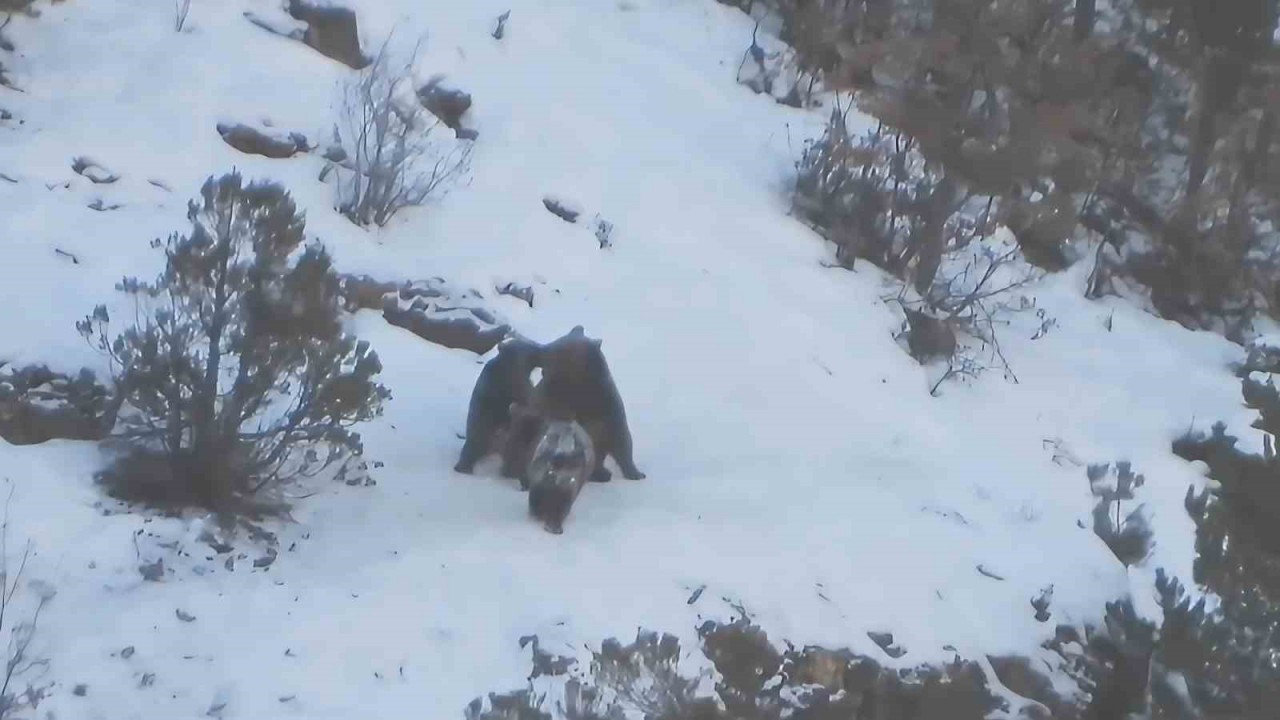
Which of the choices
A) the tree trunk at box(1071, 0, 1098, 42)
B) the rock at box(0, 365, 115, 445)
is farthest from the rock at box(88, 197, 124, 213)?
the tree trunk at box(1071, 0, 1098, 42)

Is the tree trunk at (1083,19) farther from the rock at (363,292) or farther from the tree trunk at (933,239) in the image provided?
the rock at (363,292)

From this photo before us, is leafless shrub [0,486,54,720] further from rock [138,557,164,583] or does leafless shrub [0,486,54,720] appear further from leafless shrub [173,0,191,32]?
leafless shrub [173,0,191,32]

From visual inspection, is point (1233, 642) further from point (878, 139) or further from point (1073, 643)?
point (878, 139)

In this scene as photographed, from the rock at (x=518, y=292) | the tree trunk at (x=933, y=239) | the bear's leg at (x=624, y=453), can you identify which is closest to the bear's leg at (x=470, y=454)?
the bear's leg at (x=624, y=453)

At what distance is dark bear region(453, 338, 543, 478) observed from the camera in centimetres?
800

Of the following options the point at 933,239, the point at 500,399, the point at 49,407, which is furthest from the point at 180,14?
the point at 933,239

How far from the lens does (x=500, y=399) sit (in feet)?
26.4

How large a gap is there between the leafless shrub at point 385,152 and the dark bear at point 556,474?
3.71 m

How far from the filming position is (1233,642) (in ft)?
21.6

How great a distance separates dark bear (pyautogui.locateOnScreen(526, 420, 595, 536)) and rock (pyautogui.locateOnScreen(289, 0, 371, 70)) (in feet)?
20.0

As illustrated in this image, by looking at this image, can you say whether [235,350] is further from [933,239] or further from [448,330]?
[933,239]

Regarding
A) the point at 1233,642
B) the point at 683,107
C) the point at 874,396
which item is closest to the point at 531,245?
the point at 874,396

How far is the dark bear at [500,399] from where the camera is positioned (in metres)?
8.00

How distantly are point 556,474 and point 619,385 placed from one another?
7.89ft
